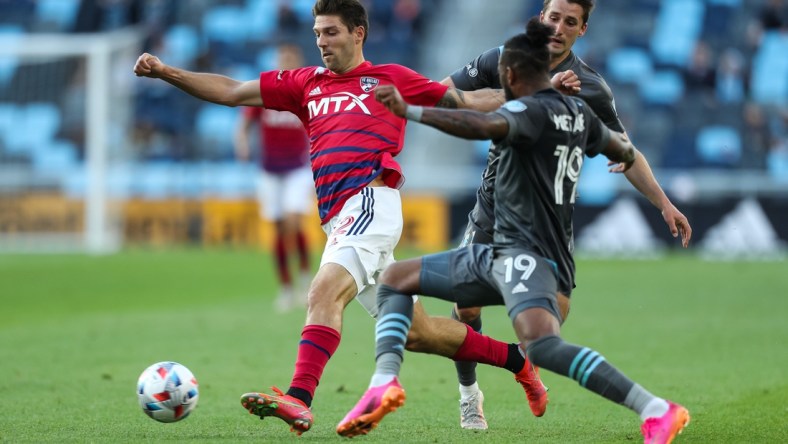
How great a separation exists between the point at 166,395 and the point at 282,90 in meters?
1.80

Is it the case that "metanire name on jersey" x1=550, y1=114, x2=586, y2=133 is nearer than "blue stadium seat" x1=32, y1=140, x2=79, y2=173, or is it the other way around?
"metanire name on jersey" x1=550, y1=114, x2=586, y2=133

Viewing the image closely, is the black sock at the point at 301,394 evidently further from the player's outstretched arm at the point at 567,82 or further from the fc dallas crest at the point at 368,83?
the player's outstretched arm at the point at 567,82

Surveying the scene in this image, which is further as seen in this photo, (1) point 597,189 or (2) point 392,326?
(1) point 597,189

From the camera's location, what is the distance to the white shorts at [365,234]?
252 inches

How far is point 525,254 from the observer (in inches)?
221

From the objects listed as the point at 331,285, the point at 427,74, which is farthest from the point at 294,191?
the point at 427,74

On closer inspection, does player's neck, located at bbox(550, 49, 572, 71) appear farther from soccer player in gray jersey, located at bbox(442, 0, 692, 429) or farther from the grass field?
the grass field

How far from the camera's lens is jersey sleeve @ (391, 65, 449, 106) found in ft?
21.9

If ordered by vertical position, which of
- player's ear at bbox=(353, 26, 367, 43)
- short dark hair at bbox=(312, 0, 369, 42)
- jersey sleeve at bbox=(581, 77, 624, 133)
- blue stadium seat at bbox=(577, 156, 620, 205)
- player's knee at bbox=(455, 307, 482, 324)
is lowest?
blue stadium seat at bbox=(577, 156, 620, 205)

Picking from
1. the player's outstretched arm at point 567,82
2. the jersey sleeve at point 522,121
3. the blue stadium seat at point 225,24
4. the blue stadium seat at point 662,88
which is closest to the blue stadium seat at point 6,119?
the blue stadium seat at point 225,24

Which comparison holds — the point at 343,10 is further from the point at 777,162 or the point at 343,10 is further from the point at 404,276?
the point at 777,162

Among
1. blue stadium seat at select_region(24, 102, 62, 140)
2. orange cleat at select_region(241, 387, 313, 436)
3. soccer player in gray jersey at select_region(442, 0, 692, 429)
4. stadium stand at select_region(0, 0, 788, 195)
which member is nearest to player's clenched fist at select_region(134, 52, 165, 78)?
soccer player in gray jersey at select_region(442, 0, 692, 429)

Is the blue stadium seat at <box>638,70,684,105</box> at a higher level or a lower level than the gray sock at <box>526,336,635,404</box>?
higher

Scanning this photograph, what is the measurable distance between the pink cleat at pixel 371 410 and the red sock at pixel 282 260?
844 centimetres
